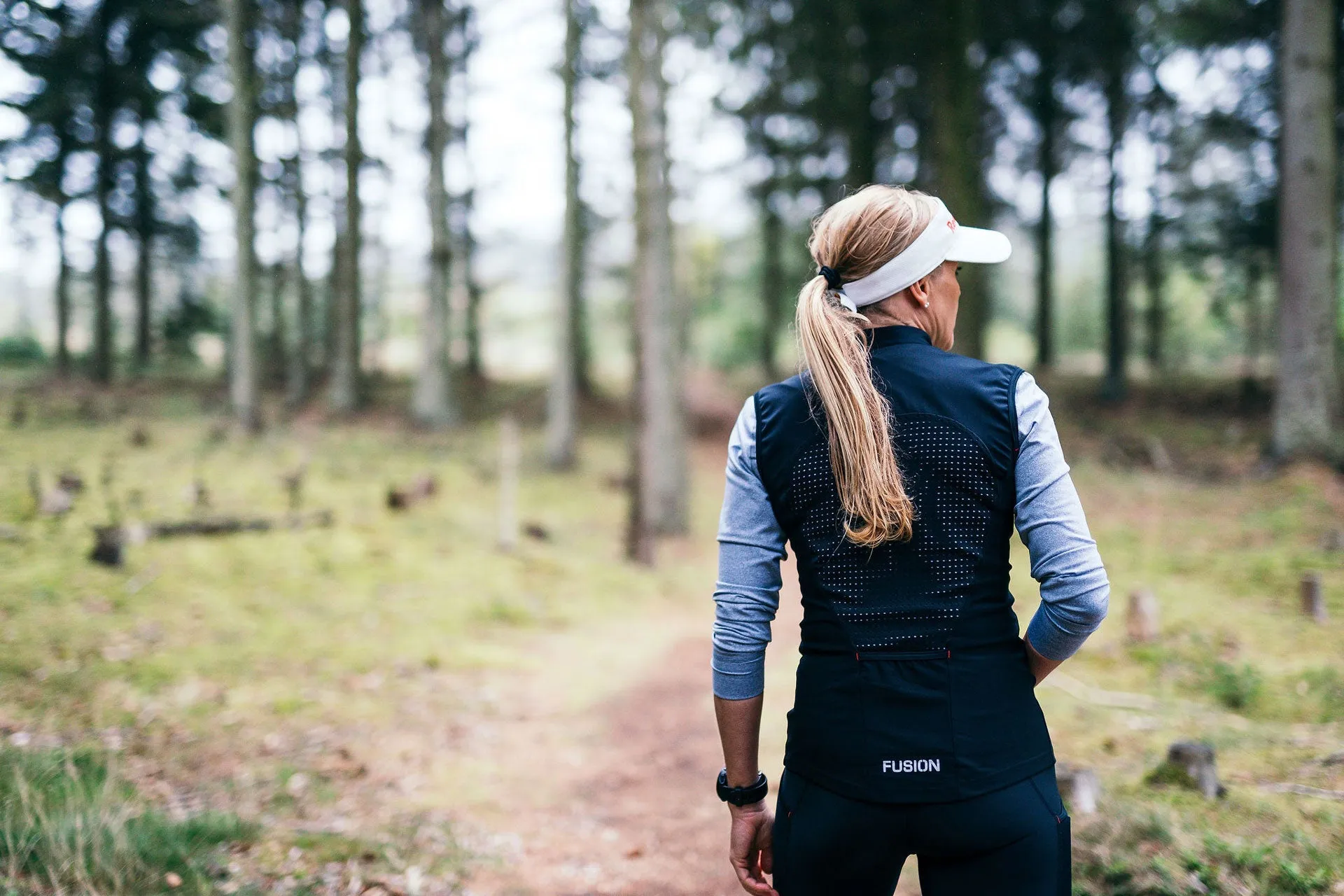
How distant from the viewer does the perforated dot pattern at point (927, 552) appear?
5.32 ft

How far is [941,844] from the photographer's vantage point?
5.25 ft

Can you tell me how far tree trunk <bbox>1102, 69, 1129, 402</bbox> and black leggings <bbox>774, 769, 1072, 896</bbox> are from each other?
830 inches

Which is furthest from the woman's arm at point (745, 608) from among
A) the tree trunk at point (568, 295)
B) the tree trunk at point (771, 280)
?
the tree trunk at point (771, 280)

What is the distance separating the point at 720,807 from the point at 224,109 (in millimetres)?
16713

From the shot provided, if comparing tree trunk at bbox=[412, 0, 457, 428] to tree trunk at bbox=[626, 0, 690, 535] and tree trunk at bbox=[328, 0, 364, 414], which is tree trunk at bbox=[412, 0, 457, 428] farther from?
tree trunk at bbox=[626, 0, 690, 535]

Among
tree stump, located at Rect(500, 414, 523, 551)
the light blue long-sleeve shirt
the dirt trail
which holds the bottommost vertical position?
the dirt trail

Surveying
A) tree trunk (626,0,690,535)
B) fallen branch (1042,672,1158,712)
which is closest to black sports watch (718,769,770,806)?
fallen branch (1042,672,1158,712)

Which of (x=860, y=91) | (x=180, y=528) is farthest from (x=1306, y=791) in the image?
(x=860, y=91)

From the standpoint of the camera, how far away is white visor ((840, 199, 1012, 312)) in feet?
5.82

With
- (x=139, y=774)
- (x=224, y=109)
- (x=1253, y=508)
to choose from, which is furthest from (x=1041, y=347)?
(x=139, y=774)

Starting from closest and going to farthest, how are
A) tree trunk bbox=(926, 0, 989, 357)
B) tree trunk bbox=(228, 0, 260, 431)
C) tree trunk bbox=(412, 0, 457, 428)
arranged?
tree trunk bbox=(926, 0, 989, 357)
tree trunk bbox=(228, 0, 260, 431)
tree trunk bbox=(412, 0, 457, 428)

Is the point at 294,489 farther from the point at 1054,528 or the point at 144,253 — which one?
the point at 144,253

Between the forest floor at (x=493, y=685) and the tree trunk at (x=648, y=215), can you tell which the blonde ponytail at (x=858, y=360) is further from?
the tree trunk at (x=648, y=215)

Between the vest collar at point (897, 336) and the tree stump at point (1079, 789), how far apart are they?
3102 millimetres
